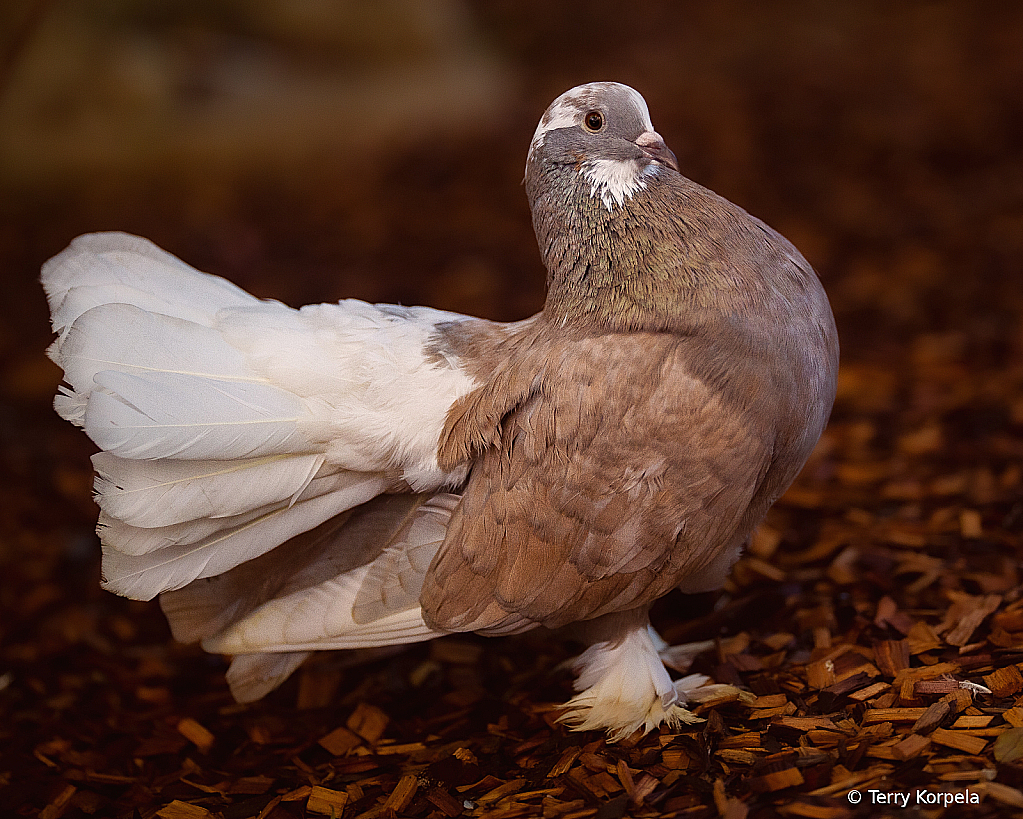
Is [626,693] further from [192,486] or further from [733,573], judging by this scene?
[192,486]

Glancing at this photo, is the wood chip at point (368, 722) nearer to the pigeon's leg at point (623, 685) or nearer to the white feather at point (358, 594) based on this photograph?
the white feather at point (358, 594)

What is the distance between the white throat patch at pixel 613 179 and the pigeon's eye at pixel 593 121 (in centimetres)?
9

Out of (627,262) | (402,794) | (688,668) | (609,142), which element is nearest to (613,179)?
(609,142)

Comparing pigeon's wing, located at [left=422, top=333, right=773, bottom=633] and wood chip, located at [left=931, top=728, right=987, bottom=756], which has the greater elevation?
pigeon's wing, located at [left=422, top=333, right=773, bottom=633]

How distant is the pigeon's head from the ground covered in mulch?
58.1 inches

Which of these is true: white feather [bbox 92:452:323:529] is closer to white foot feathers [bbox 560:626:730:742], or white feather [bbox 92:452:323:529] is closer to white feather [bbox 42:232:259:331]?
white feather [bbox 42:232:259:331]

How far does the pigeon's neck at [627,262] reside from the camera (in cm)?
231

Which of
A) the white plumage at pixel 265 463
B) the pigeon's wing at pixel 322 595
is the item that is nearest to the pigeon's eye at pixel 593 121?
the white plumage at pixel 265 463

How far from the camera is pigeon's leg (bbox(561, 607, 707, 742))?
260 centimetres

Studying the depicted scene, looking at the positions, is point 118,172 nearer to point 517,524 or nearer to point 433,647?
point 433,647

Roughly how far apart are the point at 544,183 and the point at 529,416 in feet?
2.07

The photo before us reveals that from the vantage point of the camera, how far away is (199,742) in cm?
295

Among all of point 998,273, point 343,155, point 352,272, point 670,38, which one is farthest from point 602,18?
point 998,273

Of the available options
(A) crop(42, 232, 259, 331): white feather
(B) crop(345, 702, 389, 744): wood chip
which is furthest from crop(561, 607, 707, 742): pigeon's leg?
(A) crop(42, 232, 259, 331): white feather
